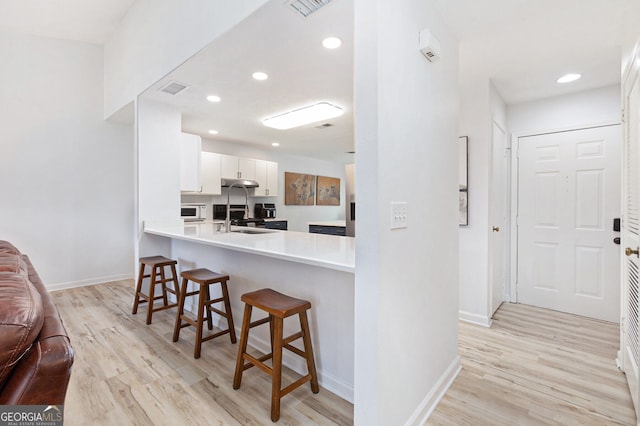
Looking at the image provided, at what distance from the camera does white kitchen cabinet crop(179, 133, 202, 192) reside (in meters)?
3.97

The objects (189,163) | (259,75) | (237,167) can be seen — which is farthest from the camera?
(237,167)

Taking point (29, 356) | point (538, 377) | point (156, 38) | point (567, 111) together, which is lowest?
point (538, 377)

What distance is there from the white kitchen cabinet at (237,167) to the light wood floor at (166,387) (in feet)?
9.77

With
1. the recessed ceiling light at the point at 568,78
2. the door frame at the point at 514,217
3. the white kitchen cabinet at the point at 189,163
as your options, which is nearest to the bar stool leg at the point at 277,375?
the white kitchen cabinet at the point at 189,163

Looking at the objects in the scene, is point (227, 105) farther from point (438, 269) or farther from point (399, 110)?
point (438, 269)

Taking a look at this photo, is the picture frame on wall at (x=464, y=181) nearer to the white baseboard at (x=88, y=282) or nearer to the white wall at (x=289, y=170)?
the white wall at (x=289, y=170)

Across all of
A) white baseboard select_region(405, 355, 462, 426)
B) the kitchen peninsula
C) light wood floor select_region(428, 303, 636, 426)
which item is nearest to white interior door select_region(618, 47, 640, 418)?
light wood floor select_region(428, 303, 636, 426)

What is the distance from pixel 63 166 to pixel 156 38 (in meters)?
2.38

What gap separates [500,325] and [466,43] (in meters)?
2.50

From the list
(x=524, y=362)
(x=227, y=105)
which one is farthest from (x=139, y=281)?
(x=524, y=362)

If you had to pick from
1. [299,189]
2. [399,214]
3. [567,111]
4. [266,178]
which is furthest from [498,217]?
[299,189]

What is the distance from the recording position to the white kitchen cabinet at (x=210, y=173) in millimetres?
4949

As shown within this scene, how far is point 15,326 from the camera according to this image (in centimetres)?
76

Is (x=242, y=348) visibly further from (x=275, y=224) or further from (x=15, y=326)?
(x=275, y=224)
